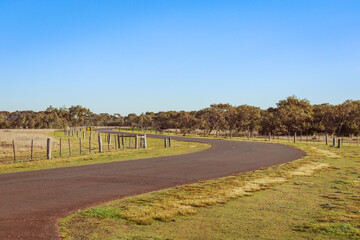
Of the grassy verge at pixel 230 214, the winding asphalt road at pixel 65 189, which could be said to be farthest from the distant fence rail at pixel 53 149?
the grassy verge at pixel 230 214

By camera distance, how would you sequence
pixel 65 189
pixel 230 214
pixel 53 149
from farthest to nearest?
pixel 53 149, pixel 65 189, pixel 230 214

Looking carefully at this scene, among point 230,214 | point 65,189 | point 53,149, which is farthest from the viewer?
point 53,149

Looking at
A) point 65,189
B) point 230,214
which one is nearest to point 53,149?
point 65,189

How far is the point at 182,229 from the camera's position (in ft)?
21.4

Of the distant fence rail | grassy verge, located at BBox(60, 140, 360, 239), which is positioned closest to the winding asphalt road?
grassy verge, located at BBox(60, 140, 360, 239)

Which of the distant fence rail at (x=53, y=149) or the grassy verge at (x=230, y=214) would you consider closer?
the grassy verge at (x=230, y=214)

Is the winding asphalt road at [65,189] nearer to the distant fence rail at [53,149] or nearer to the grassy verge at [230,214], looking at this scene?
the grassy verge at [230,214]

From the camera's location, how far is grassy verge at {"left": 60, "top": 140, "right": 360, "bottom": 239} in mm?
6230

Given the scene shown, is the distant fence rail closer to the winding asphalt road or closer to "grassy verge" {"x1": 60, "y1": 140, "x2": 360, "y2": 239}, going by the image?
the winding asphalt road

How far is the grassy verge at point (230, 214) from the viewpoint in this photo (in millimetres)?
6230

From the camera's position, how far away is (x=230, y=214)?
7660 mm

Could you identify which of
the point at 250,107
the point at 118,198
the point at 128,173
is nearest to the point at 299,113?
the point at 250,107

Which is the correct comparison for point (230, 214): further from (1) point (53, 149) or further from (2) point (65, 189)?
(1) point (53, 149)

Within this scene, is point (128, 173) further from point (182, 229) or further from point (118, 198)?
point (182, 229)
